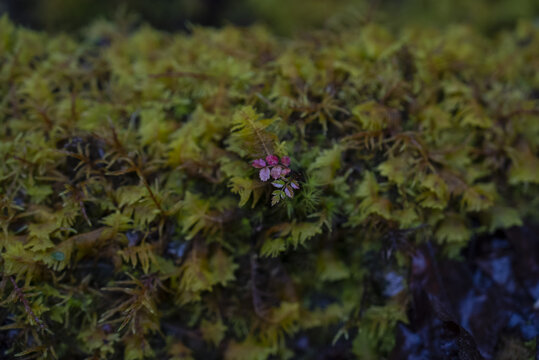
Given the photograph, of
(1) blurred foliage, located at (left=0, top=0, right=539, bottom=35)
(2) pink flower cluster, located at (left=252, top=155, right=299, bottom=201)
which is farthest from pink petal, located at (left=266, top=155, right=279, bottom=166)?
(1) blurred foliage, located at (left=0, top=0, right=539, bottom=35)

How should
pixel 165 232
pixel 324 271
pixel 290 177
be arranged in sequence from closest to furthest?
pixel 290 177
pixel 165 232
pixel 324 271

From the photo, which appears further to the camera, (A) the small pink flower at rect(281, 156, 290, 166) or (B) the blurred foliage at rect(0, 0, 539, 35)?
(B) the blurred foliage at rect(0, 0, 539, 35)

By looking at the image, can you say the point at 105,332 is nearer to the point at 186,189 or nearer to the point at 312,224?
the point at 186,189

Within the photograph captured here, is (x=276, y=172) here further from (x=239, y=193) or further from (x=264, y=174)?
(x=239, y=193)

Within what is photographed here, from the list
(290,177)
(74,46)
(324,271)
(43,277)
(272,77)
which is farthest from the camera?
(74,46)

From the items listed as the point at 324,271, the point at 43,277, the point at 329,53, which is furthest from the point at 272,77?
the point at 43,277

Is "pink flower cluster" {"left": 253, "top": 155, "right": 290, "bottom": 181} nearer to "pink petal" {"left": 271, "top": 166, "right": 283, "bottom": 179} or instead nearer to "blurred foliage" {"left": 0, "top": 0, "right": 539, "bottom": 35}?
"pink petal" {"left": 271, "top": 166, "right": 283, "bottom": 179}
